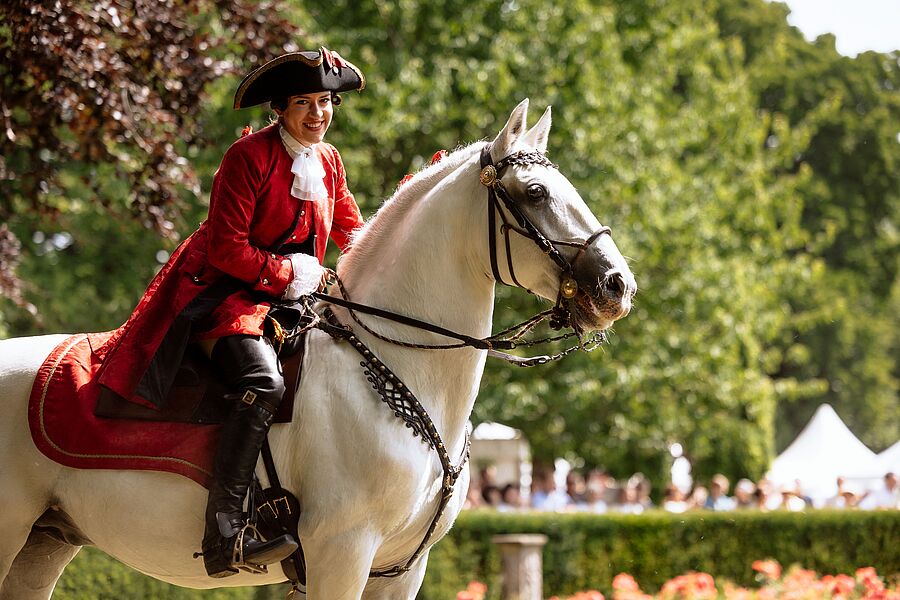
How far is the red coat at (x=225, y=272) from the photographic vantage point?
473 cm

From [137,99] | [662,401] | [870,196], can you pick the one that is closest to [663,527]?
[662,401]

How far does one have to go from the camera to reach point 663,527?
48.3ft

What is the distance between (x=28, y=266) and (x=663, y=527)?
10926mm

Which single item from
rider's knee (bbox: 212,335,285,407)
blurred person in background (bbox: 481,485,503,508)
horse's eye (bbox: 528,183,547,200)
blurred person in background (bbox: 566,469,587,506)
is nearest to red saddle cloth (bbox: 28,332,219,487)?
rider's knee (bbox: 212,335,285,407)

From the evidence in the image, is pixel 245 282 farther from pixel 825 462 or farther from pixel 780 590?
pixel 825 462

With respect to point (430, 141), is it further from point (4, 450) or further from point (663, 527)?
point (4, 450)

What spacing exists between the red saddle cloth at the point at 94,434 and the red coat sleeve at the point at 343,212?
48.9 inches

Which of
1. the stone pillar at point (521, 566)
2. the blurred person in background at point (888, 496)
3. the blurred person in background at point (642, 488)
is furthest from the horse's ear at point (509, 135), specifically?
the blurred person in background at point (642, 488)

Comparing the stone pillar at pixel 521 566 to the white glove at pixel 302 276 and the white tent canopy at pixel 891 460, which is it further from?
the white tent canopy at pixel 891 460

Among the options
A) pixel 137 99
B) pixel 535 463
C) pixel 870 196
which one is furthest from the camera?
pixel 870 196

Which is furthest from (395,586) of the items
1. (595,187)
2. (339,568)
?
(595,187)

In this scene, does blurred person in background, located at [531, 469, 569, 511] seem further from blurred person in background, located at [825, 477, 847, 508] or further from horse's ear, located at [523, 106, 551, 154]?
horse's ear, located at [523, 106, 551, 154]

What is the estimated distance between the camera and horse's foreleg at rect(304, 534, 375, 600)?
4.51m

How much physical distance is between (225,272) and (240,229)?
21 cm
